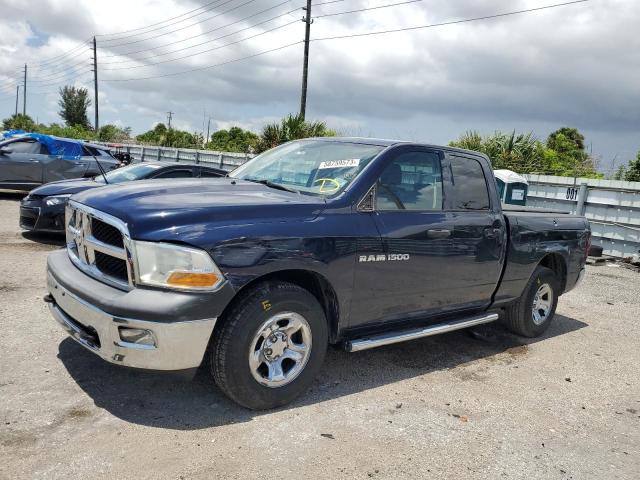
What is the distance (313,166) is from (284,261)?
1223mm

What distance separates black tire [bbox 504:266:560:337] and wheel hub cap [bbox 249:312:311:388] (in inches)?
109

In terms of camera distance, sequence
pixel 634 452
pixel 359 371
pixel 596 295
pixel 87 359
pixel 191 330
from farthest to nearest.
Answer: pixel 596 295
pixel 359 371
pixel 87 359
pixel 634 452
pixel 191 330

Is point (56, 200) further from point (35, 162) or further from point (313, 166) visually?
point (313, 166)

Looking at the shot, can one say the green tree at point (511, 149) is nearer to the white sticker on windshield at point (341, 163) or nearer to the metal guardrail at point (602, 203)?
the metal guardrail at point (602, 203)

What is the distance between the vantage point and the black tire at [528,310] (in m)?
5.59

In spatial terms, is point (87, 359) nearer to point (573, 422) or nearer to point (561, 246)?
point (573, 422)

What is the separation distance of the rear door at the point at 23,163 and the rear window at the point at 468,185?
10.9 meters

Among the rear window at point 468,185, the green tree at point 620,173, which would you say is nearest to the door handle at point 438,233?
the rear window at point 468,185

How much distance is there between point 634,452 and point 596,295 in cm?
515

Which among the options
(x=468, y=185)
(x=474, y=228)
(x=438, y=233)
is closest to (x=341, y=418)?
(x=438, y=233)

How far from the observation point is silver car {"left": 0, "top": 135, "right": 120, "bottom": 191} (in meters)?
12.6

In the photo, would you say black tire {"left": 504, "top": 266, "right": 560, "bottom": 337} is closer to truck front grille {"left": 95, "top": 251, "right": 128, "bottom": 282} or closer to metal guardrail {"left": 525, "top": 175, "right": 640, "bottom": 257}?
truck front grille {"left": 95, "top": 251, "right": 128, "bottom": 282}

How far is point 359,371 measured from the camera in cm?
444

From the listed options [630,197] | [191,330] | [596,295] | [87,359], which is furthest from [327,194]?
[630,197]
